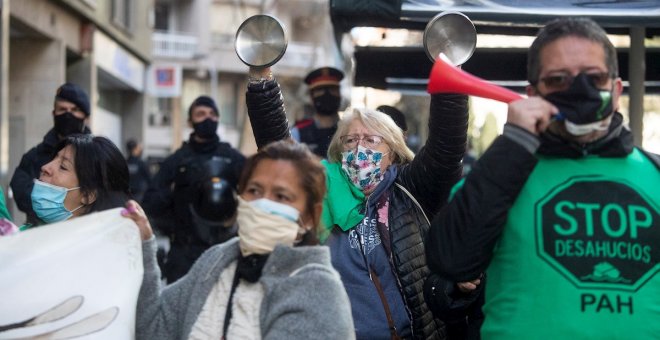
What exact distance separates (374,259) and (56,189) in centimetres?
131

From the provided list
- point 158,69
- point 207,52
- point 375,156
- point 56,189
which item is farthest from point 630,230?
point 207,52

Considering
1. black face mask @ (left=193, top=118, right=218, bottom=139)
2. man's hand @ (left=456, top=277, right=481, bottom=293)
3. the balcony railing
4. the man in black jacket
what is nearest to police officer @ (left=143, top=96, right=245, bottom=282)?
black face mask @ (left=193, top=118, right=218, bottom=139)

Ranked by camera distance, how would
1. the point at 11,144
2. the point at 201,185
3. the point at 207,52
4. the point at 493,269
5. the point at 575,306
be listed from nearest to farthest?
Result: the point at 575,306, the point at 493,269, the point at 201,185, the point at 11,144, the point at 207,52

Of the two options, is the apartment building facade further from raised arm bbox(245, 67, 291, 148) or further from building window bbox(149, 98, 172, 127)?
building window bbox(149, 98, 172, 127)

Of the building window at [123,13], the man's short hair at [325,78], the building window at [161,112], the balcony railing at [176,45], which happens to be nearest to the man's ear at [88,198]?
the man's short hair at [325,78]

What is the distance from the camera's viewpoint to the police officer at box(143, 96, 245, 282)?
330 inches

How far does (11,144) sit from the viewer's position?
17.9 metres

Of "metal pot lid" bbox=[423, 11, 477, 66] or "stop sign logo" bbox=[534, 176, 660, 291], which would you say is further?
"metal pot lid" bbox=[423, 11, 477, 66]

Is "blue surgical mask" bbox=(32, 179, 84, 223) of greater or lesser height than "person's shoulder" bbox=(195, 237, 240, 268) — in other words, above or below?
above

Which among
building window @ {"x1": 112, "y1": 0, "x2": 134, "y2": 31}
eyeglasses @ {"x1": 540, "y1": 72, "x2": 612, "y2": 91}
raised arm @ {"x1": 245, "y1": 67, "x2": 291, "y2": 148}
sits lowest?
raised arm @ {"x1": 245, "y1": 67, "x2": 291, "y2": 148}

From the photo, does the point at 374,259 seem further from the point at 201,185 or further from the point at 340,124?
the point at 201,185

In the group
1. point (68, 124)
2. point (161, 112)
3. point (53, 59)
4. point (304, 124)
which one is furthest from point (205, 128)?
point (161, 112)

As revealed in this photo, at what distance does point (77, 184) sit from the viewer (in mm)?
4391

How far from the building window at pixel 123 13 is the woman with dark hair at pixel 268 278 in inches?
804
